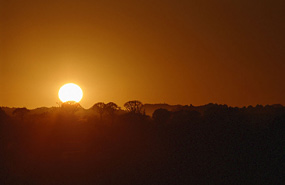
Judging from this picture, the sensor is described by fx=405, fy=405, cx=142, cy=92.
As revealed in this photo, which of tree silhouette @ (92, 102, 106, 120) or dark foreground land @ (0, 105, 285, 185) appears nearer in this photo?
dark foreground land @ (0, 105, 285, 185)

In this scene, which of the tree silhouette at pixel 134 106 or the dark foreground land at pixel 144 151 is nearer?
the dark foreground land at pixel 144 151

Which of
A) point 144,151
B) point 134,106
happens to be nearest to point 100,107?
point 134,106

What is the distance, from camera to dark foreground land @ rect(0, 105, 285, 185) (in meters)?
55.5

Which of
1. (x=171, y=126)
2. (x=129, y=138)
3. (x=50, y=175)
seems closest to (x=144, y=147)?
(x=129, y=138)

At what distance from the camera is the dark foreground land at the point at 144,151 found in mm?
55531

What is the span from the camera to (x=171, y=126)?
69.2 metres

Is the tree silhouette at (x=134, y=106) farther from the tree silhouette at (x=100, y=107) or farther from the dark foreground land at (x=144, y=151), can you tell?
the dark foreground land at (x=144, y=151)

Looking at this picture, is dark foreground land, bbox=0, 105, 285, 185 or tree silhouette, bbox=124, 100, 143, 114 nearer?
dark foreground land, bbox=0, 105, 285, 185

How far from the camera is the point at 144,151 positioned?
61625 millimetres

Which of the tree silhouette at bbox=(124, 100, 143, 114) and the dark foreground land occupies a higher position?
the tree silhouette at bbox=(124, 100, 143, 114)

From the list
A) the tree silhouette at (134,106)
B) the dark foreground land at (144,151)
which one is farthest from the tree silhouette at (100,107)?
the dark foreground land at (144,151)

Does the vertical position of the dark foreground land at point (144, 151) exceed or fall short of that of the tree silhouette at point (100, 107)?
it falls short

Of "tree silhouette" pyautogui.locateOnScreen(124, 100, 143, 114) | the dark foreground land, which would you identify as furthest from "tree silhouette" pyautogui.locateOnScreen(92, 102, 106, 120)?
the dark foreground land

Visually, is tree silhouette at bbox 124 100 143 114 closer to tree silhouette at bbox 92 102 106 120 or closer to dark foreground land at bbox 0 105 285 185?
tree silhouette at bbox 92 102 106 120
